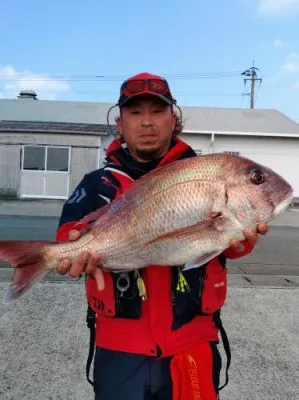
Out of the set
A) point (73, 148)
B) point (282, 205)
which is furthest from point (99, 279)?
point (73, 148)

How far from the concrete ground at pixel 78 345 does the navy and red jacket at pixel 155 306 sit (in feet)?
4.29

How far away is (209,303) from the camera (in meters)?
1.97

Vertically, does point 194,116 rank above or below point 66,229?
above

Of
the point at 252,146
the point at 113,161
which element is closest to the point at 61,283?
the point at 113,161

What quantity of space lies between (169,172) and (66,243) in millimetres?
508

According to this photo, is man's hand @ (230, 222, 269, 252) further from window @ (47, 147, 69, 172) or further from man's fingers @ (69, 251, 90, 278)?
window @ (47, 147, 69, 172)

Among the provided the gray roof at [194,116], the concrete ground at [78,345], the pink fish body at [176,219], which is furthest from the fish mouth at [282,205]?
the gray roof at [194,116]

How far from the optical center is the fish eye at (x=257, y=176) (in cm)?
179

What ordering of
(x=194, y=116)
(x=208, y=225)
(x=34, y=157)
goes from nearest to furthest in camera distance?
(x=208, y=225) → (x=34, y=157) → (x=194, y=116)

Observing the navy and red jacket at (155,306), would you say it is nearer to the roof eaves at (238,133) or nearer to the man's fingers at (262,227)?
the man's fingers at (262,227)

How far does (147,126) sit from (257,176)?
0.58 m

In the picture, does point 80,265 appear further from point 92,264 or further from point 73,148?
point 73,148

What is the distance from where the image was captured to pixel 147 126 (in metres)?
2.11

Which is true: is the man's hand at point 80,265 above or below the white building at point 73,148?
below
